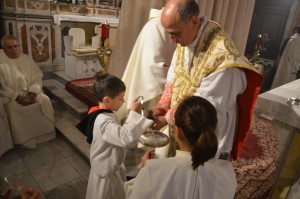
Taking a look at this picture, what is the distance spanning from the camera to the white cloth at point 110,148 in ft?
5.35

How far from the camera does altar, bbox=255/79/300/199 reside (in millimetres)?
1819

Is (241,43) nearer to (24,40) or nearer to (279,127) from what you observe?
(279,127)

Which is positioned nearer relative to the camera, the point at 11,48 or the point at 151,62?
the point at 151,62

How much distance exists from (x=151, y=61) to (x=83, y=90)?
2842 mm

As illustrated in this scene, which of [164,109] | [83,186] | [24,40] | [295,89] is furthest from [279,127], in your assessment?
[24,40]

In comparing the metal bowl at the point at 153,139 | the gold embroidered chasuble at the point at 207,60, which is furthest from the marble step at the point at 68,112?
the gold embroidered chasuble at the point at 207,60

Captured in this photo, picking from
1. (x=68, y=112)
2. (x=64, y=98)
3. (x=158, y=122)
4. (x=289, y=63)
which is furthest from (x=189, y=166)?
(x=289, y=63)

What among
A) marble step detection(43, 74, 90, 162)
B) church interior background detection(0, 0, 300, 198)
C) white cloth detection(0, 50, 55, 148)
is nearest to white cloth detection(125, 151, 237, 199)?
church interior background detection(0, 0, 300, 198)

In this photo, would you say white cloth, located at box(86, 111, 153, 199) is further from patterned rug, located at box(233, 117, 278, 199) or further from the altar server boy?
patterned rug, located at box(233, 117, 278, 199)

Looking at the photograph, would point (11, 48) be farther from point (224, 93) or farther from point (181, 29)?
point (224, 93)

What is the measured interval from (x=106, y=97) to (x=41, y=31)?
193 inches

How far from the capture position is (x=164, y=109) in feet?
6.63

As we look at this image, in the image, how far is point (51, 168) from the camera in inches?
134

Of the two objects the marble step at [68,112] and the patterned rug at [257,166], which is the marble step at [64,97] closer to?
the marble step at [68,112]
